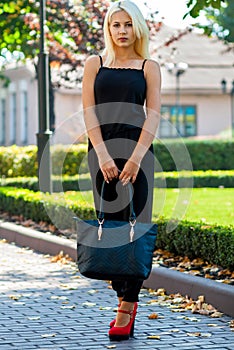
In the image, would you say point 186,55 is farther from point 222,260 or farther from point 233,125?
point 222,260

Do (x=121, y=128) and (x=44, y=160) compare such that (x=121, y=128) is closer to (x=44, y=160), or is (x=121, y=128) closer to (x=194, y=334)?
(x=194, y=334)

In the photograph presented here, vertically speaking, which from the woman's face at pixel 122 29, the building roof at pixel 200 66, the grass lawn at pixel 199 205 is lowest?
the grass lawn at pixel 199 205

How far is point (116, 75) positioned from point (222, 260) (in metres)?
2.73

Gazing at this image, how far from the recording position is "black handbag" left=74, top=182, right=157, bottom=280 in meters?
6.09

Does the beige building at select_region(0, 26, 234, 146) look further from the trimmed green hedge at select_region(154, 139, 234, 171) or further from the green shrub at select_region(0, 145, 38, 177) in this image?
the green shrub at select_region(0, 145, 38, 177)

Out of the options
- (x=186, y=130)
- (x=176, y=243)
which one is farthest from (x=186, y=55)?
(x=176, y=243)

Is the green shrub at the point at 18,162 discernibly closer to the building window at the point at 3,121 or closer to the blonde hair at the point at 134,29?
the blonde hair at the point at 134,29

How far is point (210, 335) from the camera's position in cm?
666

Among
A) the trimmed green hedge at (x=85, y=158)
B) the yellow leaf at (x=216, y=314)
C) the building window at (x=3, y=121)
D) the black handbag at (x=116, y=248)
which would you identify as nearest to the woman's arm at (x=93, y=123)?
the black handbag at (x=116, y=248)

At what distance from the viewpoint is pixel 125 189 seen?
6316mm

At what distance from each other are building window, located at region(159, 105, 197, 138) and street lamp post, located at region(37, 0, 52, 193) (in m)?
26.3

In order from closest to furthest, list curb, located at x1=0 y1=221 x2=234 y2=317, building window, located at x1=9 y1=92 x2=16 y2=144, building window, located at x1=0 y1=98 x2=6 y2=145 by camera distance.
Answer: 1. curb, located at x1=0 y1=221 x2=234 y2=317
2. building window, located at x1=9 y1=92 x2=16 y2=144
3. building window, located at x1=0 y1=98 x2=6 y2=145

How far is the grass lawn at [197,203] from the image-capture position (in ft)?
40.7

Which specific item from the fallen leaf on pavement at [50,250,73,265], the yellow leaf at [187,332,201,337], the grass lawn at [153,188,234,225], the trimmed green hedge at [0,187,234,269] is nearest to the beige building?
the grass lawn at [153,188,234,225]
